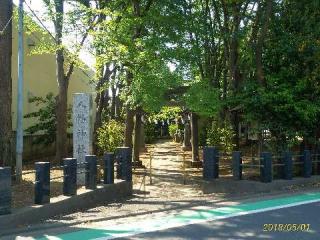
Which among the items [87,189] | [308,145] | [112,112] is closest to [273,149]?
[308,145]

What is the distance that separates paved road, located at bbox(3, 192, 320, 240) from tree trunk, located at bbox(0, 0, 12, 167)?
5431 mm

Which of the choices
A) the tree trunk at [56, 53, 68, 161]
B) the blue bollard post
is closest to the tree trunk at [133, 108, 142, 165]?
the tree trunk at [56, 53, 68, 161]

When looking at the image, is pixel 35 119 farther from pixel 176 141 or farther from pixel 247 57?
pixel 176 141

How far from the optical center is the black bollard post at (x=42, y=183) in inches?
352

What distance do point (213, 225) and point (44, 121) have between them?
56.8 ft

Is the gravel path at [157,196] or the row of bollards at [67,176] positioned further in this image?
the gravel path at [157,196]

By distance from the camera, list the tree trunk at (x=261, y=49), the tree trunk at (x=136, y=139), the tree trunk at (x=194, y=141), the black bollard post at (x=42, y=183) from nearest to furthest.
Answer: the black bollard post at (x=42, y=183), the tree trunk at (x=261, y=49), the tree trunk at (x=136, y=139), the tree trunk at (x=194, y=141)

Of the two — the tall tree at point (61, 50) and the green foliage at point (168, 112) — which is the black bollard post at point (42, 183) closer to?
the tall tree at point (61, 50)

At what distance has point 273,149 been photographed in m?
15.8

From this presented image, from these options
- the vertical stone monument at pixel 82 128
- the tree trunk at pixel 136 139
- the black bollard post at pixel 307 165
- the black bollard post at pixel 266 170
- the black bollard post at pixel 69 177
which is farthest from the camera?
the tree trunk at pixel 136 139

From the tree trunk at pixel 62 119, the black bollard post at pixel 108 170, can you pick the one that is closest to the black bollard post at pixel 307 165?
the black bollard post at pixel 108 170

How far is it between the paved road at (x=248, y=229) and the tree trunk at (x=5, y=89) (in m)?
6.64

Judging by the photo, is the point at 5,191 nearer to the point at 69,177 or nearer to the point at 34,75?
the point at 69,177

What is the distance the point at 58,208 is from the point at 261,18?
11.3 m
